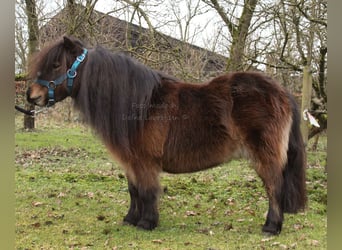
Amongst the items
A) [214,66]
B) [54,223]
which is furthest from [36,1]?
[54,223]

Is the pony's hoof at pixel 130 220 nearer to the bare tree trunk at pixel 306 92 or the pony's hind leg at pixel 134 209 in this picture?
the pony's hind leg at pixel 134 209

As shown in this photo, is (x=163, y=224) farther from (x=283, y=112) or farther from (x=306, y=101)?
(x=306, y=101)

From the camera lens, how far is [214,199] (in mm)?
4270

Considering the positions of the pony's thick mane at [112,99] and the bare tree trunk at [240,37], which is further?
the bare tree trunk at [240,37]

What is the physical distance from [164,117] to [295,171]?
137 cm

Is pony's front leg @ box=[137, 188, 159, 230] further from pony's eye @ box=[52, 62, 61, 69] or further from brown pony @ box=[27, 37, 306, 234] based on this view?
pony's eye @ box=[52, 62, 61, 69]

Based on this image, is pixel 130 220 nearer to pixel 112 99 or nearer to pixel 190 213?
pixel 190 213

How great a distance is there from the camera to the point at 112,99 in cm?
325

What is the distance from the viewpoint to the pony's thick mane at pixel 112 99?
3.23m

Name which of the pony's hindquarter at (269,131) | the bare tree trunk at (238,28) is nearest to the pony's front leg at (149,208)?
the pony's hindquarter at (269,131)

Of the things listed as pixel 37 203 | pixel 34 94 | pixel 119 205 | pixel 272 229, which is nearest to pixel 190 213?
pixel 119 205

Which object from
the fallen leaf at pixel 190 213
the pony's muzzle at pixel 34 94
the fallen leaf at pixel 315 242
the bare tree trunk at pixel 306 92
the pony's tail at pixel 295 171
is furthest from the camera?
the bare tree trunk at pixel 306 92

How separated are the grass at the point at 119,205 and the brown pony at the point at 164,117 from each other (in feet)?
0.89

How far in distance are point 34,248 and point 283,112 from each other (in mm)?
2473
